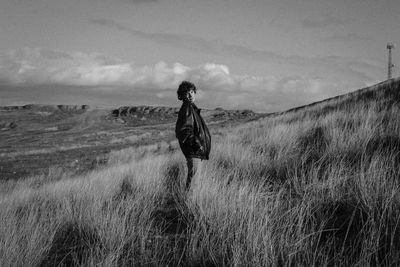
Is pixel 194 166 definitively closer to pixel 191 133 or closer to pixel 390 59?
pixel 191 133

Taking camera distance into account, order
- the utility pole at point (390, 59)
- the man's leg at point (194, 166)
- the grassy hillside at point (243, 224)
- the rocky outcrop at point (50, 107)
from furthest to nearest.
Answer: the rocky outcrop at point (50, 107) < the utility pole at point (390, 59) < the man's leg at point (194, 166) < the grassy hillside at point (243, 224)

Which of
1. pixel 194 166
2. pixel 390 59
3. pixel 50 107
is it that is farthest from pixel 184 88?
pixel 50 107

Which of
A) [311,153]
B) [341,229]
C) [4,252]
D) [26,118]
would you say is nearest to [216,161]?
[311,153]

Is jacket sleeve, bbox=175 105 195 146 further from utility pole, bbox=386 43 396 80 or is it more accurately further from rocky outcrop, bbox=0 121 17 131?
rocky outcrop, bbox=0 121 17 131

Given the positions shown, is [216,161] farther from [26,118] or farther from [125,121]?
[26,118]

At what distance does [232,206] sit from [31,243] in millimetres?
1859

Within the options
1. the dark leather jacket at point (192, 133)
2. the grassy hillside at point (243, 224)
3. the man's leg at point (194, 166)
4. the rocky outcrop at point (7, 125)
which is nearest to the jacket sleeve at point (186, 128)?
the dark leather jacket at point (192, 133)

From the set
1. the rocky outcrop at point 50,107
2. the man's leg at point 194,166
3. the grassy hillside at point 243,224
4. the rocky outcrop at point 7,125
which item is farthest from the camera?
the rocky outcrop at point 50,107

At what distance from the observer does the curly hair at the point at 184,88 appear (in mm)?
4406

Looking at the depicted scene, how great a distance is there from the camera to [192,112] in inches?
168

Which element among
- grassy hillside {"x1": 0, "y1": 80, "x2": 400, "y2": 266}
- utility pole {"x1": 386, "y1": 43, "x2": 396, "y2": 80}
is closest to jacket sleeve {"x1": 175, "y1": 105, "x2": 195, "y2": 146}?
grassy hillside {"x1": 0, "y1": 80, "x2": 400, "y2": 266}

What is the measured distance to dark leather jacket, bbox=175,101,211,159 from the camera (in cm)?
422

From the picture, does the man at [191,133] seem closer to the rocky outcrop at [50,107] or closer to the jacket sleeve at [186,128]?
the jacket sleeve at [186,128]

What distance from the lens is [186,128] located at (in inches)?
166
